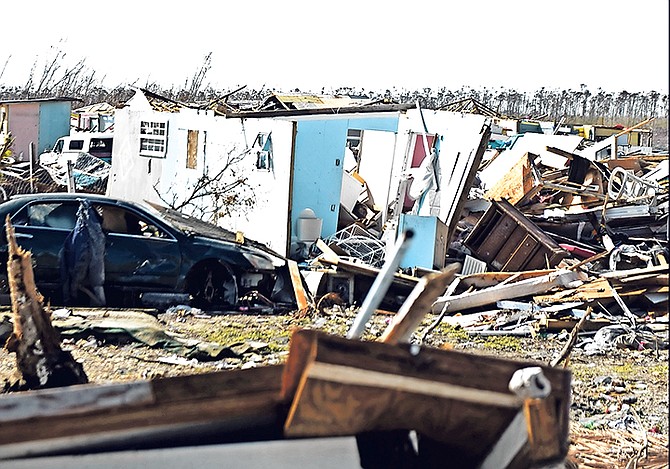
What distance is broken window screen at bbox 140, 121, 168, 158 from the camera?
18625 millimetres

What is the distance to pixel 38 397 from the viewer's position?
264 cm

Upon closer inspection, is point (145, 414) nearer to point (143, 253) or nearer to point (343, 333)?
point (343, 333)

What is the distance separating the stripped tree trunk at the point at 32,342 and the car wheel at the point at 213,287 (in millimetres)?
5062

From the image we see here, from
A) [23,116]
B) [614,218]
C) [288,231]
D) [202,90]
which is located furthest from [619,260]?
[202,90]

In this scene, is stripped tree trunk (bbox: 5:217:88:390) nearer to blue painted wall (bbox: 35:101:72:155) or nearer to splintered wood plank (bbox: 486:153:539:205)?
splintered wood plank (bbox: 486:153:539:205)

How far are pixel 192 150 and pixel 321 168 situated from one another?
278 cm

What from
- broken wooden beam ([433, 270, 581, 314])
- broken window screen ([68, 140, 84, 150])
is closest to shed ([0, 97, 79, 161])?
broken window screen ([68, 140, 84, 150])

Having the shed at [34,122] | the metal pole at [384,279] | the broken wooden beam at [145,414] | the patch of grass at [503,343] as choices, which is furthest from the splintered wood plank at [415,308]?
the shed at [34,122]

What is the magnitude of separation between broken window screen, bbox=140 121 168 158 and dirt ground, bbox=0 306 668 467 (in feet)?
25.6

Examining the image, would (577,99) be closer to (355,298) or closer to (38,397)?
(355,298)

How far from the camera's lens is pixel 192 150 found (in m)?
17.7

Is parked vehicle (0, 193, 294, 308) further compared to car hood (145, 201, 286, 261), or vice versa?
car hood (145, 201, 286, 261)

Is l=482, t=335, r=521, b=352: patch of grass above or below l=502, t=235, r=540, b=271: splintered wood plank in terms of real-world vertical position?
below

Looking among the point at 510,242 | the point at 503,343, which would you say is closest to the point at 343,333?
the point at 503,343
